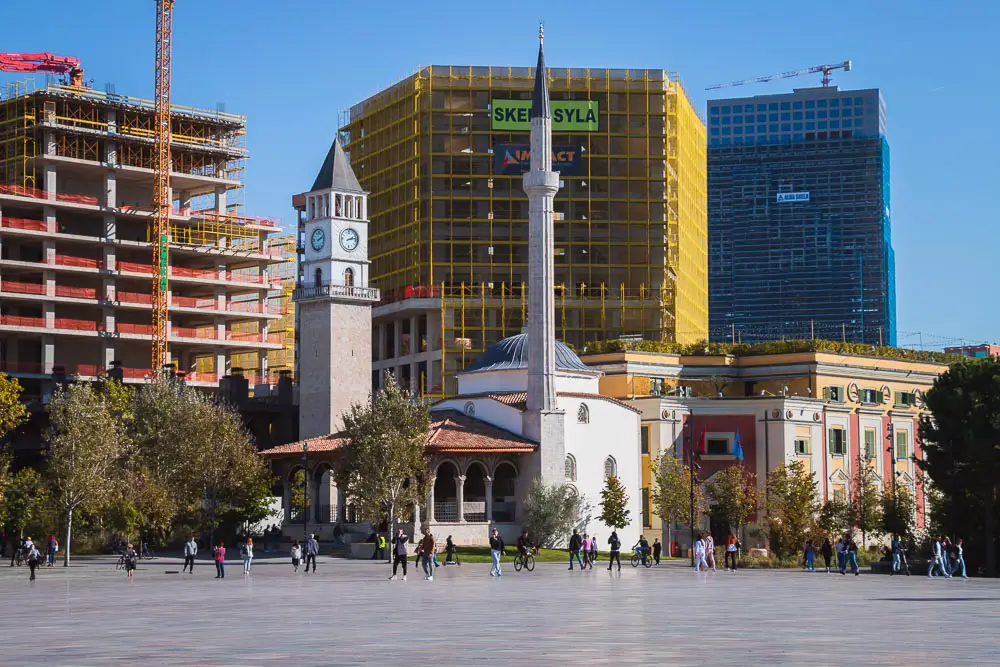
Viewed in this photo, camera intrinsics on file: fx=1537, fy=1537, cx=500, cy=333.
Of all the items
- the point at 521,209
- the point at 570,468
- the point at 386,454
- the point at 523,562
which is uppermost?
the point at 521,209

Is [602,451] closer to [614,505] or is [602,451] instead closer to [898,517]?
[614,505]

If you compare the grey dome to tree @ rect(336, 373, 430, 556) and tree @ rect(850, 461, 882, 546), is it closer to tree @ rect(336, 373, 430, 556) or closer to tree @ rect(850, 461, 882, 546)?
tree @ rect(336, 373, 430, 556)

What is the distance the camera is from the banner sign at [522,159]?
11206 centimetres

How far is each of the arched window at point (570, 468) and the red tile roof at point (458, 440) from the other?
3.18 m

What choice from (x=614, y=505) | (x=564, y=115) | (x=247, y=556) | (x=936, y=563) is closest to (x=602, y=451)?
(x=614, y=505)

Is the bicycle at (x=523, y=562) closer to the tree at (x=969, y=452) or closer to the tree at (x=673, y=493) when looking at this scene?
the tree at (x=969, y=452)

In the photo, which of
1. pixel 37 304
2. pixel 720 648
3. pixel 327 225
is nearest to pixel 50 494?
pixel 327 225

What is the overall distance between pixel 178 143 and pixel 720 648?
313 feet

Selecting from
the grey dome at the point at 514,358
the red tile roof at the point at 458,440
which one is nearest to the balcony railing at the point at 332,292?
the grey dome at the point at 514,358

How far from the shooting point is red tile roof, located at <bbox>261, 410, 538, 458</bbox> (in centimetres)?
7394

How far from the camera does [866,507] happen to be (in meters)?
81.2

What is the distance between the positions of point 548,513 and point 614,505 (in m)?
5.24

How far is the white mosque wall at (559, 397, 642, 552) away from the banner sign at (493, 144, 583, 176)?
33709mm

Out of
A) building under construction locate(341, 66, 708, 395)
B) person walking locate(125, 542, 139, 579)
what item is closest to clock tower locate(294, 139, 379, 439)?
building under construction locate(341, 66, 708, 395)
